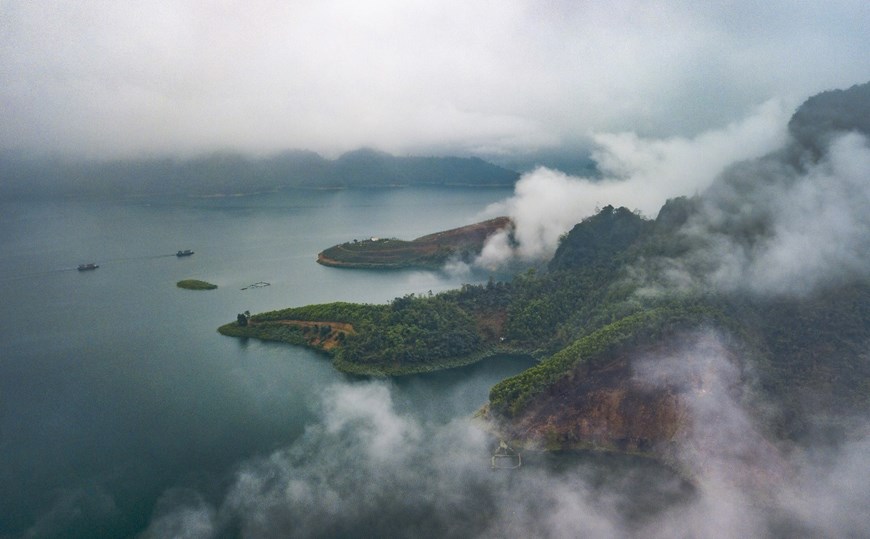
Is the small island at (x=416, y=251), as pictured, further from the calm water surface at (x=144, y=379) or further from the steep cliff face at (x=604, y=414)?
the steep cliff face at (x=604, y=414)

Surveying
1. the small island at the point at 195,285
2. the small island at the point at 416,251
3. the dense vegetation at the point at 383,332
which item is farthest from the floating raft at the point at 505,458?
the small island at the point at 195,285

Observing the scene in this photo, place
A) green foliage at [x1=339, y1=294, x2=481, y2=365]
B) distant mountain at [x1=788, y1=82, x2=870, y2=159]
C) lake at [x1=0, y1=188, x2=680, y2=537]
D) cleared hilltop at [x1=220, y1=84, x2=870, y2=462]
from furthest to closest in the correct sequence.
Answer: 1. distant mountain at [x1=788, y1=82, x2=870, y2=159]
2. green foliage at [x1=339, y1=294, x2=481, y2=365]
3. cleared hilltop at [x1=220, y1=84, x2=870, y2=462]
4. lake at [x1=0, y1=188, x2=680, y2=537]

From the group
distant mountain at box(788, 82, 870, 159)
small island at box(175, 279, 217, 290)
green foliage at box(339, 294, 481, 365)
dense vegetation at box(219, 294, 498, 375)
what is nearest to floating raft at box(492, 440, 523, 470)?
dense vegetation at box(219, 294, 498, 375)

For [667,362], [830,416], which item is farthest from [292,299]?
[830,416]

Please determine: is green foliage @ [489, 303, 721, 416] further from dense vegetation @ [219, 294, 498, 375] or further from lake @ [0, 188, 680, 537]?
dense vegetation @ [219, 294, 498, 375]

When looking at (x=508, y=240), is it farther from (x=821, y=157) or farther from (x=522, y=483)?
(x=522, y=483)
